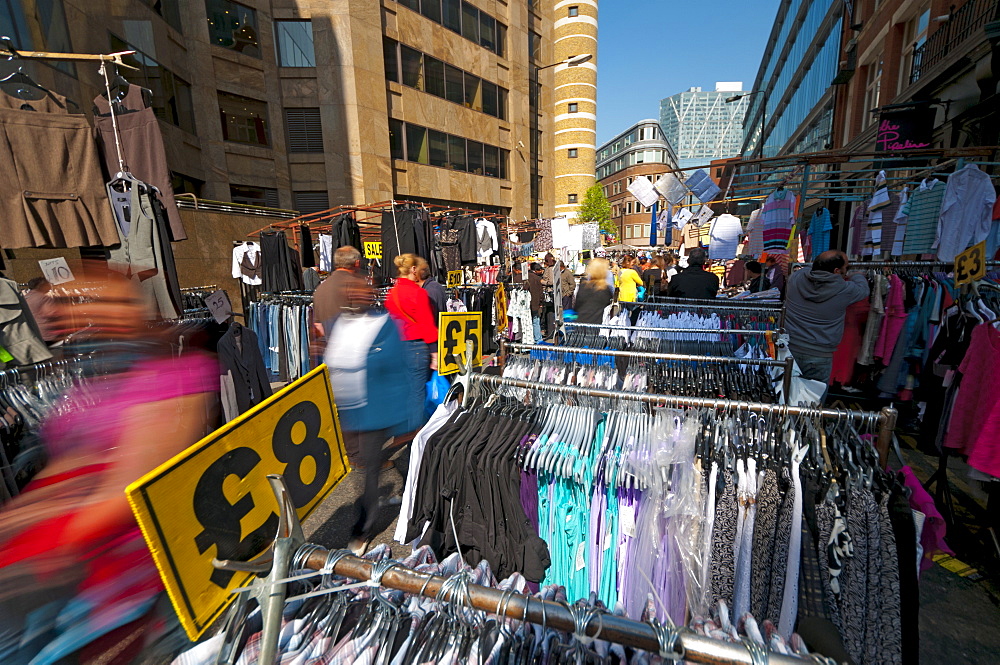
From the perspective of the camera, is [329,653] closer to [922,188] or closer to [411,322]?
[411,322]

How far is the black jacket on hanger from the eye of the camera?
4.11 metres

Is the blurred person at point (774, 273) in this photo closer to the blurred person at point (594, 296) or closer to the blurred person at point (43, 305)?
the blurred person at point (594, 296)

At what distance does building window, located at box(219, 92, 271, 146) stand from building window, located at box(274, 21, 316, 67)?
2347mm

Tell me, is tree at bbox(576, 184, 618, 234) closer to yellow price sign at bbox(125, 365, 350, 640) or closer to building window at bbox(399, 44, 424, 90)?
building window at bbox(399, 44, 424, 90)

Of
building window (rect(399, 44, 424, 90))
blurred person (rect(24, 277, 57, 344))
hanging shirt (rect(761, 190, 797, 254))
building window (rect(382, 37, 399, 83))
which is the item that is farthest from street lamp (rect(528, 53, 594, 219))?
blurred person (rect(24, 277, 57, 344))

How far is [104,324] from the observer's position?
6.19 ft

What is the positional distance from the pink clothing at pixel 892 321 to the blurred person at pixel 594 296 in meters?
3.31

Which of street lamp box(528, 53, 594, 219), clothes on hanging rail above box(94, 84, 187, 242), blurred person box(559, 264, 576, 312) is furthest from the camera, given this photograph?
street lamp box(528, 53, 594, 219)

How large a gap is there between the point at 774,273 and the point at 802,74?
27.6 meters

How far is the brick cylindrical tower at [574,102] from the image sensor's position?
34.9 metres

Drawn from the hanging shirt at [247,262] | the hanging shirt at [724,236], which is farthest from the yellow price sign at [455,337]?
the hanging shirt at [247,262]

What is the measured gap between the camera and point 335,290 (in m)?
4.26

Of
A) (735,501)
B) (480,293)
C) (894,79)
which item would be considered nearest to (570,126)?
(894,79)

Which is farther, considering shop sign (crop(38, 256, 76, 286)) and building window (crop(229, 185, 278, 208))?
building window (crop(229, 185, 278, 208))
